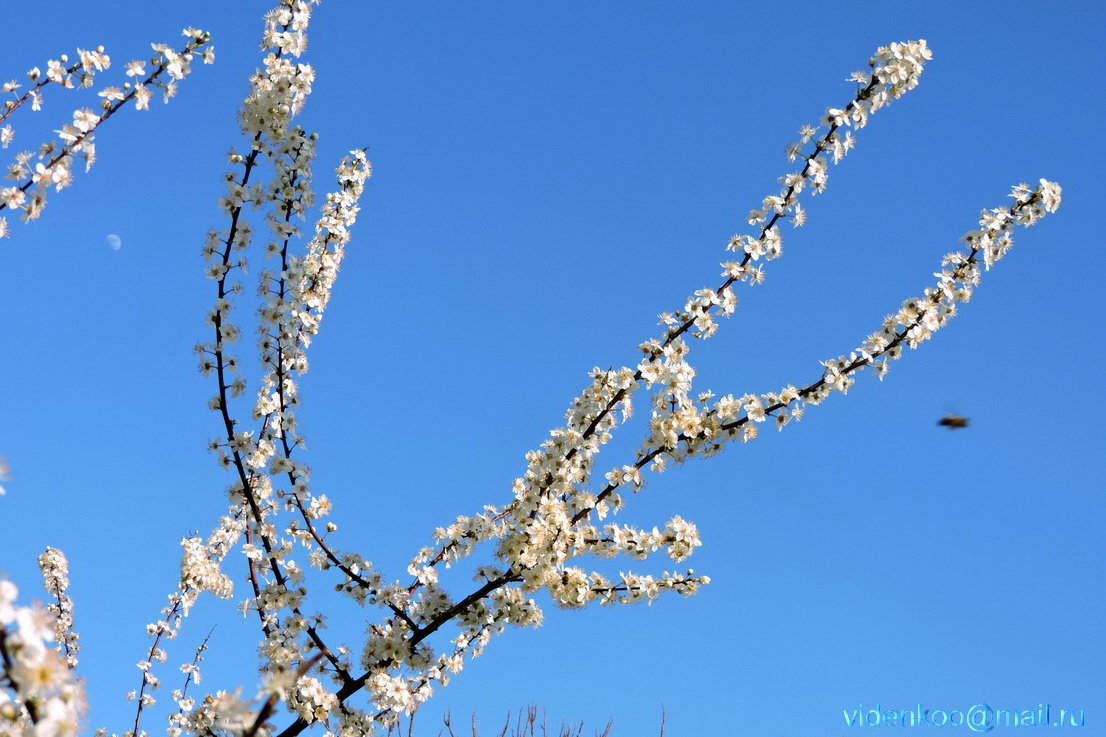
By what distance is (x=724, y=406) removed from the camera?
→ 20.0 feet

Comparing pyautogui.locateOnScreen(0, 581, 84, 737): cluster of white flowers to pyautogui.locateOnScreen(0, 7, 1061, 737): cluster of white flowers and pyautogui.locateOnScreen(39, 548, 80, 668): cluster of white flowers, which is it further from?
pyautogui.locateOnScreen(39, 548, 80, 668): cluster of white flowers

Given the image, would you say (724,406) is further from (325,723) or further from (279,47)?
(279,47)

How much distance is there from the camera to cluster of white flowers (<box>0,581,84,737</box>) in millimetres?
2125

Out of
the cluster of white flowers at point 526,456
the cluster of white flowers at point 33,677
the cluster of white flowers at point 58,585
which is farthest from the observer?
the cluster of white flowers at point 58,585

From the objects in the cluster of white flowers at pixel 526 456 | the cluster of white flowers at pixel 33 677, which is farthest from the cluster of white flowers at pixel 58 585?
the cluster of white flowers at pixel 33 677

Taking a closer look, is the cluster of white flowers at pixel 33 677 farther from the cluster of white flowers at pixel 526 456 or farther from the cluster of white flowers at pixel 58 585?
the cluster of white flowers at pixel 58 585

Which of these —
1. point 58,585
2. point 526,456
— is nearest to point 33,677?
point 526,456

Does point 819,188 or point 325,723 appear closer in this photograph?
point 325,723

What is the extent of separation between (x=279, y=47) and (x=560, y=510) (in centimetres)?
349

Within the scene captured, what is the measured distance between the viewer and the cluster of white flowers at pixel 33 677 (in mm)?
2125

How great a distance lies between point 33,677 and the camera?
2.14 metres

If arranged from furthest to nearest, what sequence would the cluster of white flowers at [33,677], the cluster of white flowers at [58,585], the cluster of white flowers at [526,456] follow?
the cluster of white flowers at [58,585]
the cluster of white flowers at [526,456]
the cluster of white flowers at [33,677]

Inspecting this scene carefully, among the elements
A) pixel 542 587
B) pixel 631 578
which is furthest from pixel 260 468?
pixel 631 578

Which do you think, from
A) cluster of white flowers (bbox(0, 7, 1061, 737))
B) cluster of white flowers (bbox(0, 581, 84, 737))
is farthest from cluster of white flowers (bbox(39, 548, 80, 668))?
cluster of white flowers (bbox(0, 581, 84, 737))
